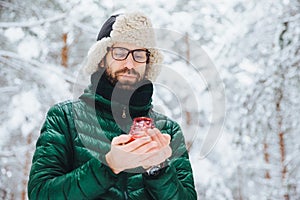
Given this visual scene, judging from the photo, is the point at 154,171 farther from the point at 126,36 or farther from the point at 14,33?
the point at 14,33

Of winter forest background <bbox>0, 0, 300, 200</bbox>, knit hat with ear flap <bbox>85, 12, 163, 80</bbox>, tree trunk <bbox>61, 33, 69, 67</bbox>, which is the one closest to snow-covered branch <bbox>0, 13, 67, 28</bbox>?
winter forest background <bbox>0, 0, 300, 200</bbox>

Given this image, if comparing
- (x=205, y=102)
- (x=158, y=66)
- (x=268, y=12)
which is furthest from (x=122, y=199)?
(x=268, y=12)

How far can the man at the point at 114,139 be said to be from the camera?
0.63 metres

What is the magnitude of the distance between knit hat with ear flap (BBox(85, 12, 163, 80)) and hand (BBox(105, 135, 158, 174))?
0.68 ft

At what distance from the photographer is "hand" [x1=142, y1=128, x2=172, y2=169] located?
624 mm

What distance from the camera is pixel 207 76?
8.20 feet

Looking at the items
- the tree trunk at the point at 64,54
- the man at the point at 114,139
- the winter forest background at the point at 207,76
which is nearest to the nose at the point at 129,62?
the man at the point at 114,139

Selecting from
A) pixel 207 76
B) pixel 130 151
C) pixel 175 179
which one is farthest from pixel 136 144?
pixel 207 76

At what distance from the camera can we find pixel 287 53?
275 cm

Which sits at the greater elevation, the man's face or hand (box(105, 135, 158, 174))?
the man's face

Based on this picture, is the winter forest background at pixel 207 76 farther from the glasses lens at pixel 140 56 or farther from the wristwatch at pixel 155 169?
the wristwatch at pixel 155 169

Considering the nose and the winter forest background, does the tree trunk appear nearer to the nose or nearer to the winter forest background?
the winter forest background

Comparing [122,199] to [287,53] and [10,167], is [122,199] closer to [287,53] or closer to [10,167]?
[10,167]

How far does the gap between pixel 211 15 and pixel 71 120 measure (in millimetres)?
2233
